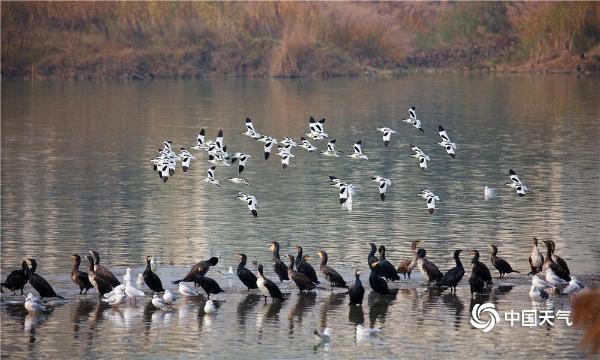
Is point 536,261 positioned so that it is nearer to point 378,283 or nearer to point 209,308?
point 378,283

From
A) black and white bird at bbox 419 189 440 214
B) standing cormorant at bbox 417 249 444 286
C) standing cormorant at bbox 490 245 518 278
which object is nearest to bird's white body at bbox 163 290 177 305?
standing cormorant at bbox 417 249 444 286

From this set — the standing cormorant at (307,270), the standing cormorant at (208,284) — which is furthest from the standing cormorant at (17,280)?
the standing cormorant at (307,270)

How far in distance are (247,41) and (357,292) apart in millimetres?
61641

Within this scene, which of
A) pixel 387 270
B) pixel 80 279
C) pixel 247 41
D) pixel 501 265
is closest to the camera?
pixel 80 279

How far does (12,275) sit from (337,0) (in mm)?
69661

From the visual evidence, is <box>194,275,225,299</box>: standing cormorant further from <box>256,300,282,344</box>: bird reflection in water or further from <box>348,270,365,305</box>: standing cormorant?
<box>348,270,365,305</box>: standing cormorant

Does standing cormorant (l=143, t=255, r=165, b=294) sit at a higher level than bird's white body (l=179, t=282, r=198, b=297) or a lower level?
higher

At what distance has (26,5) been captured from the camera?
78438 millimetres

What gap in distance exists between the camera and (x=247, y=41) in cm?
8000

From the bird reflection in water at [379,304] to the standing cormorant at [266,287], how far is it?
52.8 inches

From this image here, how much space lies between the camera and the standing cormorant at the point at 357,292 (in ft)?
63.2

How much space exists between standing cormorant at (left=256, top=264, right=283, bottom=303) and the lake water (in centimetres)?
19

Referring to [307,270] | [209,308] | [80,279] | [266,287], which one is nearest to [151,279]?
[80,279]

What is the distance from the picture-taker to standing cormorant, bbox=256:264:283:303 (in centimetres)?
1955
